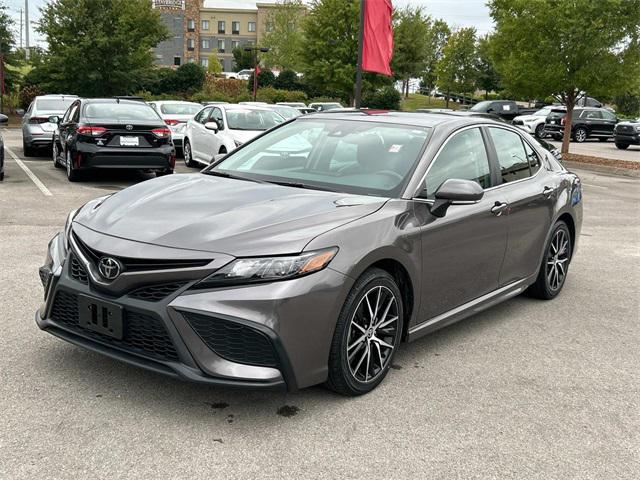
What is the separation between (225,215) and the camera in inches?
149

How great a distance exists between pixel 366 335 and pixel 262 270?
804 millimetres

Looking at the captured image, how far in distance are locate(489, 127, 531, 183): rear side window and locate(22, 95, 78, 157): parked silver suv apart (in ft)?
44.6

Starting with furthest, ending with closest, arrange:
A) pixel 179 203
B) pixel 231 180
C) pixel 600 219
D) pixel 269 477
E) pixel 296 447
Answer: pixel 600 219, pixel 231 180, pixel 179 203, pixel 296 447, pixel 269 477

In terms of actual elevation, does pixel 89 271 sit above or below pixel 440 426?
above

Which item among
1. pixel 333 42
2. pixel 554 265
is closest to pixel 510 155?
pixel 554 265

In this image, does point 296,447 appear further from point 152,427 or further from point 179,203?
point 179,203

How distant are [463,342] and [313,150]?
1.66 m

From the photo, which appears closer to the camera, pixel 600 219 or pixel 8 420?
pixel 8 420

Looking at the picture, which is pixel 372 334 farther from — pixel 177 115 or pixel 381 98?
pixel 381 98

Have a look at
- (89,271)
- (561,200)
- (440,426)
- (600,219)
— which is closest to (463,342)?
(440,426)

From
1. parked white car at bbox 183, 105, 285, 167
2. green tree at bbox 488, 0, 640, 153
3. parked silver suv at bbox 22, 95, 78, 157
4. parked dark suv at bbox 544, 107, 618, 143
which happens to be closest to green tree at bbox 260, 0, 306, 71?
parked dark suv at bbox 544, 107, 618, 143

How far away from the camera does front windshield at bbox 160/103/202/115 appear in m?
18.9

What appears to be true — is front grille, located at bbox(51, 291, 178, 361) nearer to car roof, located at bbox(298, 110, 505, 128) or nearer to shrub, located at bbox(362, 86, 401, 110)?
car roof, located at bbox(298, 110, 505, 128)

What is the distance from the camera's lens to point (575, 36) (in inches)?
804
